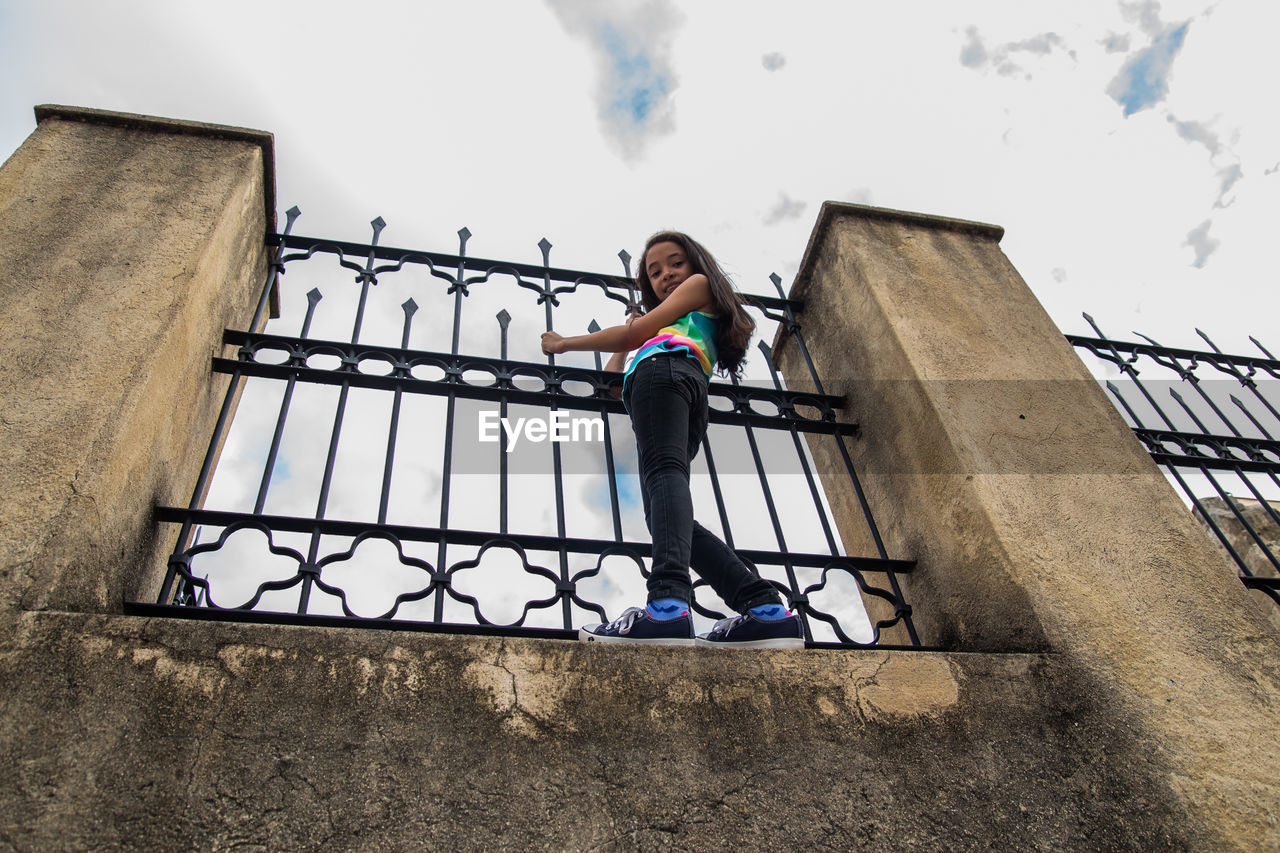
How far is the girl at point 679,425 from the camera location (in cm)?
199

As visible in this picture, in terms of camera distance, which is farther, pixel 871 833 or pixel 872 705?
pixel 872 705

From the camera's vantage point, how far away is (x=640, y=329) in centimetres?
257

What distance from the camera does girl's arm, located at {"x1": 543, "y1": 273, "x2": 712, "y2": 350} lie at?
2562 millimetres

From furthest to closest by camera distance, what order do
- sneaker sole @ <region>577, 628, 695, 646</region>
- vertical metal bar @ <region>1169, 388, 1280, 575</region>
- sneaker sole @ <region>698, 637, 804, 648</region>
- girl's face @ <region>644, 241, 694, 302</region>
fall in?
vertical metal bar @ <region>1169, 388, 1280, 575</region>
girl's face @ <region>644, 241, 694, 302</region>
sneaker sole @ <region>698, 637, 804, 648</region>
sneaker sole @ <region>577, 628, 695, 646</region>

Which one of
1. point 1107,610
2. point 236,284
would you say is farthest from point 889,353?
point 236,284

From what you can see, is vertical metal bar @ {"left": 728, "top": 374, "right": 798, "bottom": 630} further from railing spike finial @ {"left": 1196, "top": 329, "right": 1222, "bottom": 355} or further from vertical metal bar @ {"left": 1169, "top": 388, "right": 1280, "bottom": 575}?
railing spike finial @ {"left": 1196, "top": 329, "right": 1222, "bottom": 355}

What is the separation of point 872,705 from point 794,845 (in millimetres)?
394

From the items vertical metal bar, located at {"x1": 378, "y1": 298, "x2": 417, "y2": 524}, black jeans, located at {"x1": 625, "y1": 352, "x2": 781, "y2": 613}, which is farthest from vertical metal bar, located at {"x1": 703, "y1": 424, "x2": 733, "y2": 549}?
vertical metal bar, located at {"x1": 378, "y1": 298, "x2": 417, "y2": 524}

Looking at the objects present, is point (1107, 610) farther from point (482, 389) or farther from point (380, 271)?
point (380, 271)

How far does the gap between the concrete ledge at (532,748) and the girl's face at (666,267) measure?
151cm

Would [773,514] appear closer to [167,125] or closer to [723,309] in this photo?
[723,309]

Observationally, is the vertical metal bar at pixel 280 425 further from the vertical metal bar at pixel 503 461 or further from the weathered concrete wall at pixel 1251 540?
the weathered concrete wall at pixel 1251 540

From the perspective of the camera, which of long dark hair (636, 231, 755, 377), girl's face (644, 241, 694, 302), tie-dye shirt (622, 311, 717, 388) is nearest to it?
tie-dye shirt (622, 311, 717, 388)

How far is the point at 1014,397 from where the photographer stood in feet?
8.86
